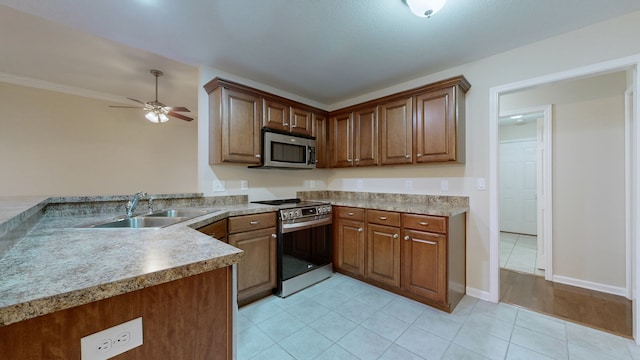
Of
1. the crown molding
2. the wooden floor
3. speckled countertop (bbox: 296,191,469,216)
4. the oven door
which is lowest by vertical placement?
the wooden floor

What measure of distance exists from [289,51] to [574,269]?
150 inches

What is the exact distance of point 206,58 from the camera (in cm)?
248

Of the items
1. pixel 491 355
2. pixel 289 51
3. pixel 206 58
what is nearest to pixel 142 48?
pixel 206 58

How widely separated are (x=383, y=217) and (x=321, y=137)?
1471 mm

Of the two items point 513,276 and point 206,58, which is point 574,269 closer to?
point 513,276

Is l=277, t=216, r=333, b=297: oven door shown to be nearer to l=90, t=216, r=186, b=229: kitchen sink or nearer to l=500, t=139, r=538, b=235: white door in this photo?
l=90, t=216, r=186, b=229: kitchen sink

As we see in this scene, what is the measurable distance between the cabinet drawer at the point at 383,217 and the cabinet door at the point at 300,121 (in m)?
1.33

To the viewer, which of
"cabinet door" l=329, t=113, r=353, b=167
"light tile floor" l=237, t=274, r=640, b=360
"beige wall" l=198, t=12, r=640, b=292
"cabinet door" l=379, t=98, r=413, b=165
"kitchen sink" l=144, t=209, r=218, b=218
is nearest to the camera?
"light tile floor" l=237, t=274, r=640, b=360

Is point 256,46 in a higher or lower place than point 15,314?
higher

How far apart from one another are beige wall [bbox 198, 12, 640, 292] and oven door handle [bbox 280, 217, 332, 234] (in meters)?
0.82

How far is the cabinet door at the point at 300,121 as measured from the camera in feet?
9.84

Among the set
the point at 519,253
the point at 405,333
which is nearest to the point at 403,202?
the point at 405,333

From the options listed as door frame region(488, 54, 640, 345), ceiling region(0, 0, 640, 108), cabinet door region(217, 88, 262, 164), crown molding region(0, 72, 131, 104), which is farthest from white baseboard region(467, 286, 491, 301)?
crown molding region(0, 72, 131, 104)

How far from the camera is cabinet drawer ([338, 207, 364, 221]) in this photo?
2717 millimetres
